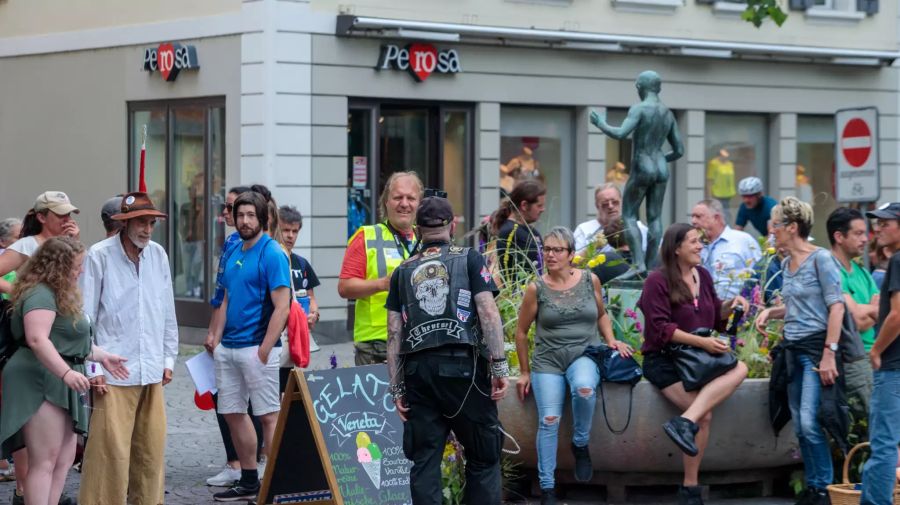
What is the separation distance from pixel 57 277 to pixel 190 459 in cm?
321

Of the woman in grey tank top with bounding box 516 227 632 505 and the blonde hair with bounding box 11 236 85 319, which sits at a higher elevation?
the blonde hair with bounding box 11 236 85 319

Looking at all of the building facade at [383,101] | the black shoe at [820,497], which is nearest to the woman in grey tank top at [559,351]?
the black shoe at [820,497]

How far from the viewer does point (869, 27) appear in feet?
81.7

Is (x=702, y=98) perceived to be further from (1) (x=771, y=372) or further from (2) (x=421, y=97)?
(1) (x=771, y=372)

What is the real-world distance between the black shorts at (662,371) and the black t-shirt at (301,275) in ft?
8.24

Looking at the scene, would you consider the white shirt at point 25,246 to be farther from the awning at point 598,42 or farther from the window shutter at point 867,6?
the window shutter at point 867,6

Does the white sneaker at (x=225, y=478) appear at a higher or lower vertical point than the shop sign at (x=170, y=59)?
lower

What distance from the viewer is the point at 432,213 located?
7.57 m

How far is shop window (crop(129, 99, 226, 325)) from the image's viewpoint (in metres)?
19.7

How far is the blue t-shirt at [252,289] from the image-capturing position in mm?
9430

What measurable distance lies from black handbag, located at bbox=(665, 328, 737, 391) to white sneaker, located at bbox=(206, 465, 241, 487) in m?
2.82

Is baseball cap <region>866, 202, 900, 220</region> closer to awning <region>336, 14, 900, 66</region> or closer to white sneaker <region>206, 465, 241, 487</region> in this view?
white sneaker <region>206, 465, 241, 487</region>

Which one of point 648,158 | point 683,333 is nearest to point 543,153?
point 648,158

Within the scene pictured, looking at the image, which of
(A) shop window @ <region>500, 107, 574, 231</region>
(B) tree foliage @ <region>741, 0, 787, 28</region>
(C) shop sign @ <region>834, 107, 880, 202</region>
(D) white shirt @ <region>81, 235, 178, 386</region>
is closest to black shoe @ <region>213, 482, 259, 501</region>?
(D) white shirt @ <region>81, 235, 178, 386</region>
